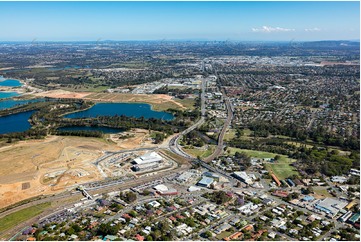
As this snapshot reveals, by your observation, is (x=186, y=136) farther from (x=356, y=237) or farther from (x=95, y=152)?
(x=356, y=237)

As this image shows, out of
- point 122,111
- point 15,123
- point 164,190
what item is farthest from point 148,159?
point 15,123

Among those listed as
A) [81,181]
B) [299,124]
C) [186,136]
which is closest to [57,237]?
[81,181]

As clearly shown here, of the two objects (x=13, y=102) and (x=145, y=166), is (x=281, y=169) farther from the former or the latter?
(x=13, y=102)

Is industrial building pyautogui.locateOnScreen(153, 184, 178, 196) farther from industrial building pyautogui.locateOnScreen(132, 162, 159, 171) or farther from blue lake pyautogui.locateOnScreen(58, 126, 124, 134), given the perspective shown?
blue lake pyautogui.locateOnScreen(58, 126, 124, 134)

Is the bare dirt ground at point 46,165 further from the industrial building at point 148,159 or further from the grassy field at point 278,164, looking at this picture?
the grassy field at point 278,164

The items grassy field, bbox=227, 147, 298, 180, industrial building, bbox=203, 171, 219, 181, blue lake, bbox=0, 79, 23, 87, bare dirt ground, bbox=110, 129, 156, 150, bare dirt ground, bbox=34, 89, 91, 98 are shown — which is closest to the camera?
industrial building, bbox=203, 171, 219, 181

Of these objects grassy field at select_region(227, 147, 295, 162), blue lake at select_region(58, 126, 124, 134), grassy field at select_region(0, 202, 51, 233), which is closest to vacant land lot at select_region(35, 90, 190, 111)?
blue lake at select_region(58, 126, 124, 134)
